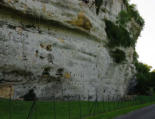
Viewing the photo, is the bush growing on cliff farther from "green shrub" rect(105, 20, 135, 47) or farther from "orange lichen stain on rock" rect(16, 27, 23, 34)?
"orange lichen stain on rock" rect(16, 27, 23, 34)

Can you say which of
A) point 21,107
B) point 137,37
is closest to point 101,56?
point 21,107

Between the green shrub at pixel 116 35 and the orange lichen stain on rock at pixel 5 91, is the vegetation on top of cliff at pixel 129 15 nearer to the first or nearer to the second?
the green shrub at pixel 116 35

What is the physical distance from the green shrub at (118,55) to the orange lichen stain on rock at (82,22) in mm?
8206

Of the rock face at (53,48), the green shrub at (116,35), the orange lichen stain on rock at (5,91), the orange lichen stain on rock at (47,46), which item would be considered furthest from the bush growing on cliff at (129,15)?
the orange lichen stain on rock at (5,91)

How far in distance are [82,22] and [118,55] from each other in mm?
10570

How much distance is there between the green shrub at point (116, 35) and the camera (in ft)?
88.1

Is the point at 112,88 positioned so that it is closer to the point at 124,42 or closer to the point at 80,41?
the point at 124,42

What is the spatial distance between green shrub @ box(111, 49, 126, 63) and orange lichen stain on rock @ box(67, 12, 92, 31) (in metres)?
8.21

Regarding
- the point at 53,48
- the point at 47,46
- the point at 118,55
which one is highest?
the point at 118,55

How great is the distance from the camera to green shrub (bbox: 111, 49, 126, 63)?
27750 millimetres

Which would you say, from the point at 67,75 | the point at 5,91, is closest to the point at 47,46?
the point at 67,75

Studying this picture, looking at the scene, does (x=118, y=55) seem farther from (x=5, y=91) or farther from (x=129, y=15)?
(x=5, y=91)

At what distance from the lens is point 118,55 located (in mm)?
28266

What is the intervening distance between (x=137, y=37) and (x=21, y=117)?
36184 millimetres
